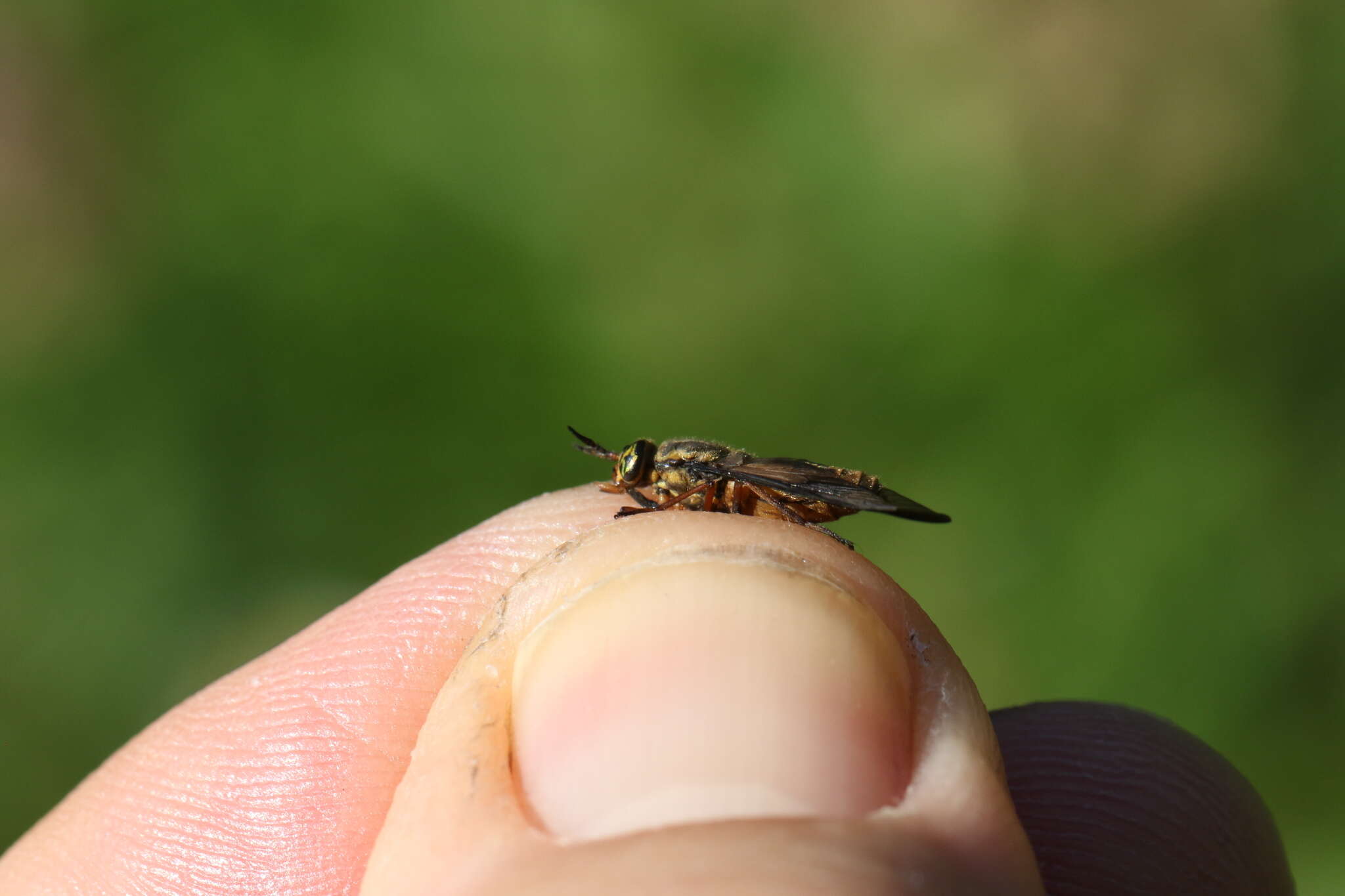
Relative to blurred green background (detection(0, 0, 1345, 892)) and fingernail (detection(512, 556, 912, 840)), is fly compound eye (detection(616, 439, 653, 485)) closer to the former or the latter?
fingernail (detection(512, 556, 912, 840))

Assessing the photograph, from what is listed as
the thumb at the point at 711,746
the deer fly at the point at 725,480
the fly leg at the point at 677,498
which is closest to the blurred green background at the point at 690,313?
the deer fly at the point at 725,480

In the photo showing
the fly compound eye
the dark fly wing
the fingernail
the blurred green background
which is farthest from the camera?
the blurred green background

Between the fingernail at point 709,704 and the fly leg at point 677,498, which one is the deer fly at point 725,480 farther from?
the fingernail at point 709,704

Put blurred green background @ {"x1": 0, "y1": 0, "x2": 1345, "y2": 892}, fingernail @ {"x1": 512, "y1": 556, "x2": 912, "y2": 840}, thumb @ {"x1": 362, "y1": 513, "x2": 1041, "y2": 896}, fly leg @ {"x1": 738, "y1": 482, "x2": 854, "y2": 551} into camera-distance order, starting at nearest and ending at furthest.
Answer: thumb @ {"x1": 362, "y1": 513, "x2": 1041, "y2": 896} < fingernail @ {"x1": 512, "y1": 556, "x2": 912, "y2": 840} < fly leg @ {"x1": 738, "y1": 482, "x2": 854, "y2": 551} < blurred green background @ {"x1": 0, "y1": 0, "x2": 1345, "y2": 892}

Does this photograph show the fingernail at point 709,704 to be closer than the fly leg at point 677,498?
Yes

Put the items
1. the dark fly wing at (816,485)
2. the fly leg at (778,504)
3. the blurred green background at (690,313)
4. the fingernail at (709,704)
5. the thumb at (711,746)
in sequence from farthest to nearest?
the blurred green background at (690,313) → the fly leg at (778,504) → the dark fly wing at (816,485) → the fingernail at (709,704) → the thumb at (711,746)

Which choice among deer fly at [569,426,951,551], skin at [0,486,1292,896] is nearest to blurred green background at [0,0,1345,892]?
deer fly at [569,426,951,551]
